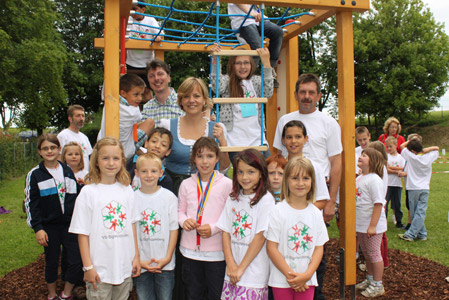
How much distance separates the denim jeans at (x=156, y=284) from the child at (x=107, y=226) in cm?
17

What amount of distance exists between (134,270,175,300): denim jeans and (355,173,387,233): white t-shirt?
7.46ft

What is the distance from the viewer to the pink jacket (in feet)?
9.45

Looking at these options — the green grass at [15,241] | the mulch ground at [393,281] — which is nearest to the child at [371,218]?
the mulch ground at [393,281]

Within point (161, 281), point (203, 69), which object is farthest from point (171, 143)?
point (203, 69)

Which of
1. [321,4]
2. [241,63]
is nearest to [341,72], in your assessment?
[321,4]

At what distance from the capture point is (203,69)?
22.7 metres

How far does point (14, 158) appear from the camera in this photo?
15055mm

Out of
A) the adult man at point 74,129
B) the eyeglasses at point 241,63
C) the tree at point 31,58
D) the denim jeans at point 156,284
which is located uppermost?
the tree at point 31,58

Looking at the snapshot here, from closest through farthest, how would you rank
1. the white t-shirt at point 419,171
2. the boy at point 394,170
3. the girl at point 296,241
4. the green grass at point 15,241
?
1. the girl at point 296,241
2. the green grass at point 15,241
3. the white t-shirt at point 419,171
4. the boy at point 394,170

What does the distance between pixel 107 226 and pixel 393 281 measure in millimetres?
3525

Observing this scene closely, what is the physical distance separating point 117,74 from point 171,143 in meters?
0.74

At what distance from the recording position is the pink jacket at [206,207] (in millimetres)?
2879

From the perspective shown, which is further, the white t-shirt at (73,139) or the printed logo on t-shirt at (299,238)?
the white t-shirt at (73,139)

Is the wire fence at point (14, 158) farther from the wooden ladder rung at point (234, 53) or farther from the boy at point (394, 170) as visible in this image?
the wooden ladder rung at point (234, 53)
